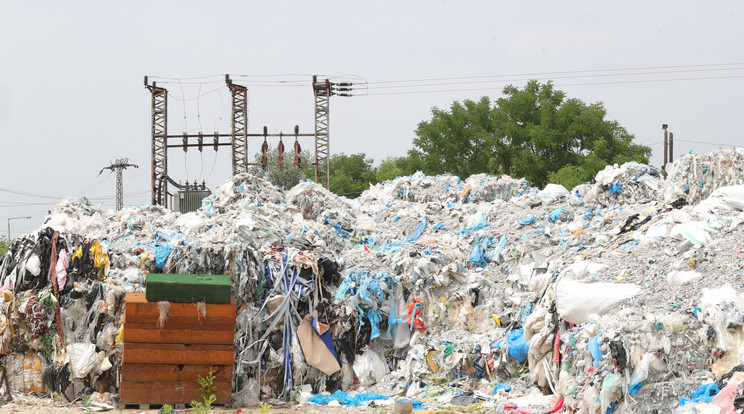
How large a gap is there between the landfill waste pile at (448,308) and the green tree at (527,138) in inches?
929

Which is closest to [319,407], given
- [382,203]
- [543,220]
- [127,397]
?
[127,397]

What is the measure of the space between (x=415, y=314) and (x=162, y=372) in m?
3.05

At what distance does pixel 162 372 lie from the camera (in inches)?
291

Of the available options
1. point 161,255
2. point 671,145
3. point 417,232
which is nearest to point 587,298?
point 161,255

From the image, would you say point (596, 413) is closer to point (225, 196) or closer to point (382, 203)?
point (225, 196)

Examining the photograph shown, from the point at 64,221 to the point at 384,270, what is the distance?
6397 mm

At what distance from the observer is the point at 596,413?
5.81 meters

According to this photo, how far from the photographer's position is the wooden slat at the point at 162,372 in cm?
736

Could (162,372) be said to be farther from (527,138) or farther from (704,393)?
(527,138)

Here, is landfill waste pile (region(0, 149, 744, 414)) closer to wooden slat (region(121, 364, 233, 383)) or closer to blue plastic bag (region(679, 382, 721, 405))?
blue plastic bag (region(679, 382, 721, 405))

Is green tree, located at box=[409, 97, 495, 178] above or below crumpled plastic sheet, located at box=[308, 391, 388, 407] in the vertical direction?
above

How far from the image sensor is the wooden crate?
289 inches

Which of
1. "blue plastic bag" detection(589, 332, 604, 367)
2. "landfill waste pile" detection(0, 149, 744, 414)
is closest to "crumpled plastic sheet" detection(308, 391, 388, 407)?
"landfill waste pile" detection(0, 149, 744, 414)

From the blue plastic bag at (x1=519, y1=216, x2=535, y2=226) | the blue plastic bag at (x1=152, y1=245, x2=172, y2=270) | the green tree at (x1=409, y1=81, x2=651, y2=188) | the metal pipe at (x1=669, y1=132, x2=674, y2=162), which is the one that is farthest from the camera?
the green tree at (x1=409, y1=81, x2=651, y2=188)
